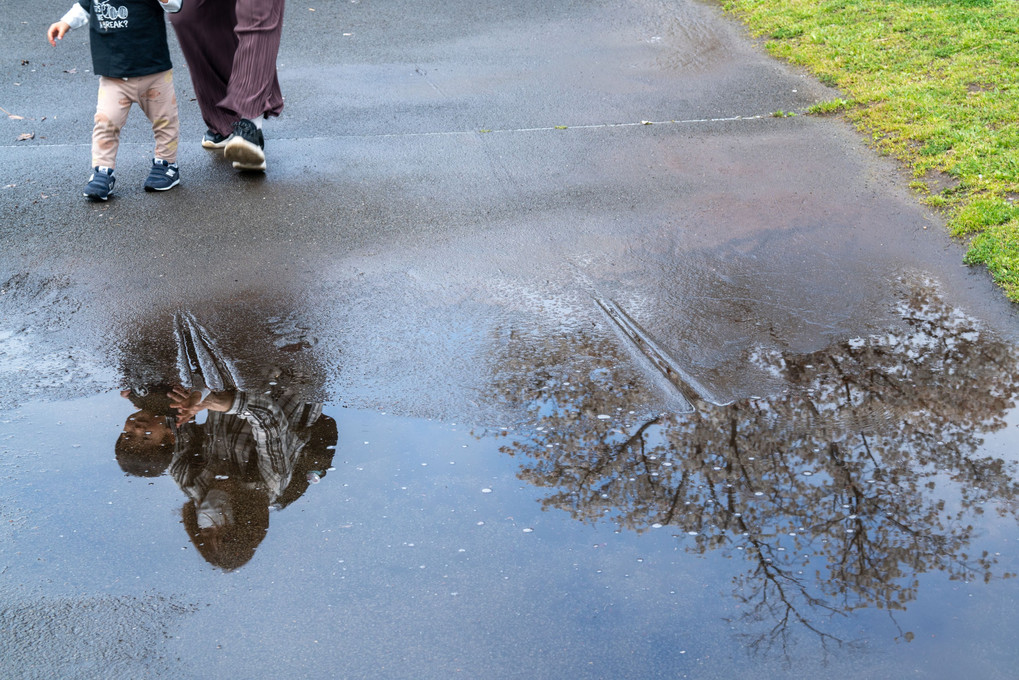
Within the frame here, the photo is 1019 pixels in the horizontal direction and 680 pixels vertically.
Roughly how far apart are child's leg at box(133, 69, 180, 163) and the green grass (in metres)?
4.81

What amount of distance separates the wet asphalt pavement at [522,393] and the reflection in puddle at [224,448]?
1.7 inches

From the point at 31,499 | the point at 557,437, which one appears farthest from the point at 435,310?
the point at 31,499

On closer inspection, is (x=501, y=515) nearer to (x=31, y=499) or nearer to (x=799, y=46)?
(x=31, y=499)

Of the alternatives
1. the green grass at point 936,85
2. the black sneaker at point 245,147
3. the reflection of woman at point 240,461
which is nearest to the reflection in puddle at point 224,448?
the reflection of woman at point 240,461

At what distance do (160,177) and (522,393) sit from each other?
3386 mm

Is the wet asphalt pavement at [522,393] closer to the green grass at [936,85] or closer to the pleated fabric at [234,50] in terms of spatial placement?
the green grass at [936,85]

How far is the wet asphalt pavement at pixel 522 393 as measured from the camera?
125 inches

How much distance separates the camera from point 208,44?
660cm

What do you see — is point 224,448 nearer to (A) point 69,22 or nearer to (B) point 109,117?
(B) point 109,117

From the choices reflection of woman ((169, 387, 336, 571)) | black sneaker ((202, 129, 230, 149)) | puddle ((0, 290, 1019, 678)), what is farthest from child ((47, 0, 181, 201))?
reflection of woman ((169, 387, 336, 571))

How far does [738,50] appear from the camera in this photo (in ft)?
28.6

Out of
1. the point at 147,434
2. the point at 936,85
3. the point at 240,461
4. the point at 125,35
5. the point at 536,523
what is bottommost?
the point at 147,434

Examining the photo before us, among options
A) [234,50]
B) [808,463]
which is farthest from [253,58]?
[808,463]

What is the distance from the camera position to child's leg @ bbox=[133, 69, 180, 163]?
20.2 feet
